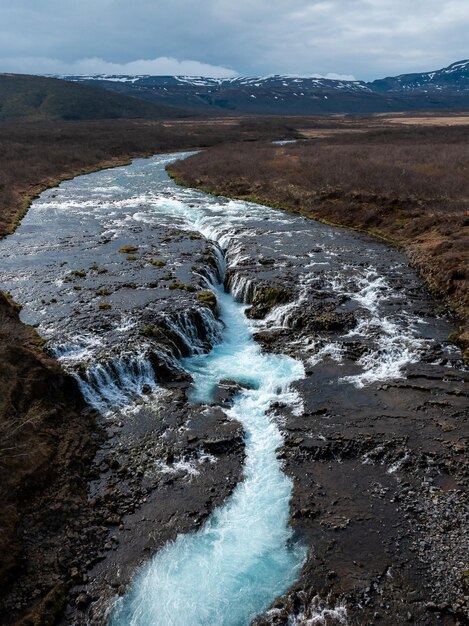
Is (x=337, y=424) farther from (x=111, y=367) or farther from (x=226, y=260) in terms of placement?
(x=226, y=260)

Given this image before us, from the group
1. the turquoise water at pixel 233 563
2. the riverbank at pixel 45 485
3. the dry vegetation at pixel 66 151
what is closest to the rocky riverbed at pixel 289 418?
the riverbank at pixel 45 485

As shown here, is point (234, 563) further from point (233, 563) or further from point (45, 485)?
point (45, 485)

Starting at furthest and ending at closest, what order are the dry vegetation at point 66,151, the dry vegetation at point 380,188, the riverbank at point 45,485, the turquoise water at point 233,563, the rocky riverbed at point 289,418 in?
the dry vegetation at point 66,151
the dry vegetation at point 380,188
the rocky riverbed at point 289,418
the riverbank at point 45,485
the turquoise water at point 233,563

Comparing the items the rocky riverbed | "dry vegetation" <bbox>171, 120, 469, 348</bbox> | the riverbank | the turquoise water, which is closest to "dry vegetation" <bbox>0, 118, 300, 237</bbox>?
"dry vegetation" <bbox>171, 120, 469, 348</bbox>

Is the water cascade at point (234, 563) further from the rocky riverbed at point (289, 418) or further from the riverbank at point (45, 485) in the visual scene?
the riverbank at point (45, 485)

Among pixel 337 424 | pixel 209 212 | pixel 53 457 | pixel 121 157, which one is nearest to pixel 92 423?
pixel 53 457

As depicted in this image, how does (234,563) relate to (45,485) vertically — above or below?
below

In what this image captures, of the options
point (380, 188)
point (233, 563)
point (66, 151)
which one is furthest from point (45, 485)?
point (66, 151)
